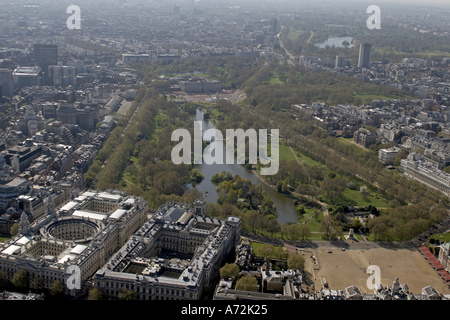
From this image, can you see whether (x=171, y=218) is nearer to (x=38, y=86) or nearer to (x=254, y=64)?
(x=38, y=86)

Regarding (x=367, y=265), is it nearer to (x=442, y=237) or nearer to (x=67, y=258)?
(x=442, y=237)

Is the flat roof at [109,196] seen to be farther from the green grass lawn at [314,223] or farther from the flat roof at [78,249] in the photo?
the green grass lawn at [314,223]

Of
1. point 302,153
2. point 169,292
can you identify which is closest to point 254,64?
point 302,153

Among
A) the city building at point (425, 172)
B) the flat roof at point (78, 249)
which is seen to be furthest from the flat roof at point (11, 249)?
the city building at point (425, 172)

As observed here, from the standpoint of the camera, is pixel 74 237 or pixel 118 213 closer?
pixel 74 237

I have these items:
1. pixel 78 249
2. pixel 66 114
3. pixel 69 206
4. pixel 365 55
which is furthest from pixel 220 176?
pixel 365 55

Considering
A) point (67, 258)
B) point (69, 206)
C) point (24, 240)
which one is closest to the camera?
point (67, 258)

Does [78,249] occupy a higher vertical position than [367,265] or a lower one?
higher
